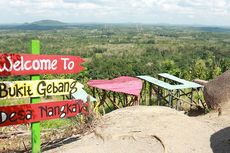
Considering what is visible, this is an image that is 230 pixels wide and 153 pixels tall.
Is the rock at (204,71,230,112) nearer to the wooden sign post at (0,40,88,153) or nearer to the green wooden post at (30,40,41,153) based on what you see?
the wooden sign post at (0,40,88,153)

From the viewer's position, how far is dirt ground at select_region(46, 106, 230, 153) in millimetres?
5738

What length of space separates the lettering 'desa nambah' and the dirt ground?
3.41ft

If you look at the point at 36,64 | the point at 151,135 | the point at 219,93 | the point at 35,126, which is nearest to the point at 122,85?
the point at 219,93

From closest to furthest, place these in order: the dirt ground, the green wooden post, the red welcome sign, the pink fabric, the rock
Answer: the red welcome sign < the green wooden post < the dirt ground < the rock < the pink fabric

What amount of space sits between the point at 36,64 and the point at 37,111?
0.72 metres

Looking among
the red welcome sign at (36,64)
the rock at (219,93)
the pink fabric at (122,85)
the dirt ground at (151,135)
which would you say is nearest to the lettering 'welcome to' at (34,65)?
the red welcome sign at (36,64)

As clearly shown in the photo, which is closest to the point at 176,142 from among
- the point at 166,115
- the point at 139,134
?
the point at 139,134

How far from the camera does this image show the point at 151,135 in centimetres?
614

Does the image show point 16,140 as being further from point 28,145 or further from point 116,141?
point 116,141

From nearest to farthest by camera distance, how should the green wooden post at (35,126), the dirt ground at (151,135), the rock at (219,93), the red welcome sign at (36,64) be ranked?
the red welcome sign at (36,64) → the green wooden post at (35,126) → the dirt ground at (151,135) → the rock at (219,93)

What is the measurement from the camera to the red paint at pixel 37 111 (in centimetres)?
512

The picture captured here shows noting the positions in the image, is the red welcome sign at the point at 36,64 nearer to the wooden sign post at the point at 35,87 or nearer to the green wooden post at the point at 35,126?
the wooden sign post at the point at 35,87

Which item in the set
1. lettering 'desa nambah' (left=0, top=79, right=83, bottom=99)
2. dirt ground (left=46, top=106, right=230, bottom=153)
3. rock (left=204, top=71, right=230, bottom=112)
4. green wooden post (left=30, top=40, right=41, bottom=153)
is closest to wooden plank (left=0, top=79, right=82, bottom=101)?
lettering 'desa nambah' (left=0, top=79, right=83, bottom=99)

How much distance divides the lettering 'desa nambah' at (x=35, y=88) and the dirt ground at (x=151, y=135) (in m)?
1.04
